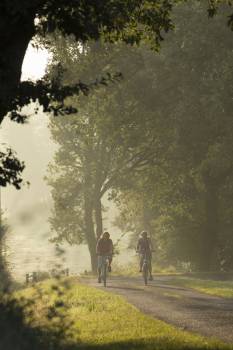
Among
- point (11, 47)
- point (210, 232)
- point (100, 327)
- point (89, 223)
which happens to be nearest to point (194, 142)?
point (210, 232)

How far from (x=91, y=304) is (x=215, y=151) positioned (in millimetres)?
19414

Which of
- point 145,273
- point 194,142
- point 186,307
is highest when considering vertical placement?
point 194,142

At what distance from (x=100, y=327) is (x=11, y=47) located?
20.0ft

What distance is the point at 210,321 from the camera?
642 inches

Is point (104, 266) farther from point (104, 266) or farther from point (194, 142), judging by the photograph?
point (194, 142)

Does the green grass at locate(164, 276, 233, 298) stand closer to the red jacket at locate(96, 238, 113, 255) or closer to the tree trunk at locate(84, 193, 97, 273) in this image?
the red jacket at locate(96, 238, 113, 255)

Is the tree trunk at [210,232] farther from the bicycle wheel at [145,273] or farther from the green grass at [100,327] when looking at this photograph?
the green grass at [100,327]

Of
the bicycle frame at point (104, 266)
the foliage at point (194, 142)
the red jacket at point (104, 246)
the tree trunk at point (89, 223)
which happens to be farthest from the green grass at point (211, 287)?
the tree trunk at point (89, 223)

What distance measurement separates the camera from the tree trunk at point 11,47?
13.3m

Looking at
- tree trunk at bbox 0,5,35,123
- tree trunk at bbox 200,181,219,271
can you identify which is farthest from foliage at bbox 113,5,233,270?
tree trunk at bbox 0,5,35,123

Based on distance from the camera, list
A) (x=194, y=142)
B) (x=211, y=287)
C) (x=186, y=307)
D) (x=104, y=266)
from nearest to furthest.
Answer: (x=186, y=307), (x=211, y=287), (x=104, y=266), (x=194, y=142)

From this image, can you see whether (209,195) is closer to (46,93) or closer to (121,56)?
(121,56)

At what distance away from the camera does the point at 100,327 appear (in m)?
15.7

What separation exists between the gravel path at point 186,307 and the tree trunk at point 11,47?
5.92 meters
